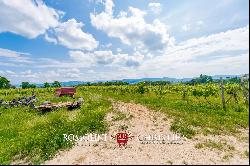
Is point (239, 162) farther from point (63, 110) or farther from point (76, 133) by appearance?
point (63, 110)

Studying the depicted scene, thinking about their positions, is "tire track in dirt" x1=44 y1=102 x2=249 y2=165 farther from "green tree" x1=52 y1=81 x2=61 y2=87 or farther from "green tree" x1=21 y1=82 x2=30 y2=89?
"green tree" x1=52 y1=81 x2=61 y2=87

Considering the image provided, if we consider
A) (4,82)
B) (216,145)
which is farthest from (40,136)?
(4,82)

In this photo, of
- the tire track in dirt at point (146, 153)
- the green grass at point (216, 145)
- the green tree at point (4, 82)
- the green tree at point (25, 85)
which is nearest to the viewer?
the tire track in dirt at point (146, 153)

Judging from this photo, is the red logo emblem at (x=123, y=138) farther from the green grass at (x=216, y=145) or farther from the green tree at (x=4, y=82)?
the green tree at (x=4, y=82)

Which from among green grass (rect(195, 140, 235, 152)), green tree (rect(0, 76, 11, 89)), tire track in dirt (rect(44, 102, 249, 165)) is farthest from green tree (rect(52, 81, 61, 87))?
green grass (rect(195, 140, 235, 152))

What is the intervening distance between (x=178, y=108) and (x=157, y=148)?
11100 millimetres

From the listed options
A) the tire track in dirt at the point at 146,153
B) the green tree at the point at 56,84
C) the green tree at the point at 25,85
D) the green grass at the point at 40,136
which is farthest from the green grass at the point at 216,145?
the green tree at the point at 56,84

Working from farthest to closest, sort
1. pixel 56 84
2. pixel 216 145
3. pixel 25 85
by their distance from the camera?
1. pixel 56 84
2. pixel 25 85
3. pixel 216 145

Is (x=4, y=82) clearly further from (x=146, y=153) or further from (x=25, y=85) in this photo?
(x=146, y=153)

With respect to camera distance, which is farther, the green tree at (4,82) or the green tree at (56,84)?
the green tree at (56,84)

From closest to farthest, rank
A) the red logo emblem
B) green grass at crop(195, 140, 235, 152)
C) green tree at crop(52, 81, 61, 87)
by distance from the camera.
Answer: green grass at crop(195, 140, 235, 152), the red logo emblem, green tree at crop(52, 81, 61, 87)

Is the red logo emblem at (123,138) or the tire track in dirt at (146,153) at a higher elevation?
the red logo emblem at (123,138)

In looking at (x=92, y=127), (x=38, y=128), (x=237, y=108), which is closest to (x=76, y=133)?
(x=92, y=127)

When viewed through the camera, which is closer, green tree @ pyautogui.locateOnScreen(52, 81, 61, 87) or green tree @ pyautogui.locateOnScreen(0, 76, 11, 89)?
green tree @ pyautogui.locateOnScreen(0, 76, 11, 89)
